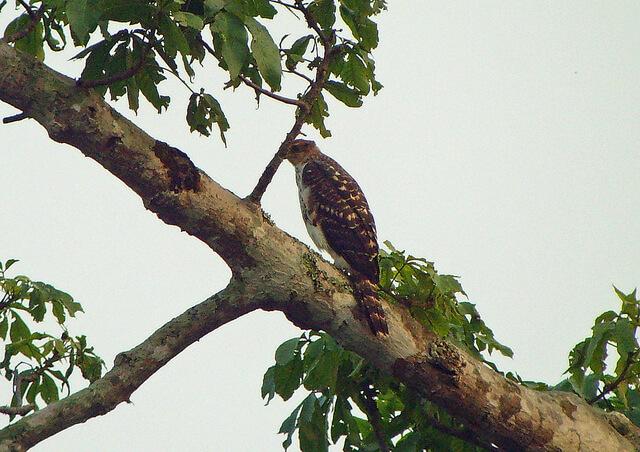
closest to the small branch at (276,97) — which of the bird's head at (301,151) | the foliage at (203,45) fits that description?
the foliage at (203,45)

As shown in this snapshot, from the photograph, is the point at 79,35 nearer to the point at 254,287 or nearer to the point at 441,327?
the point at 254,287

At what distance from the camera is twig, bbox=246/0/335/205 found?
12.8 feet

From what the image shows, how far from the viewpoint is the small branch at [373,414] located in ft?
15.5

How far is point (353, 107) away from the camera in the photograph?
430cm

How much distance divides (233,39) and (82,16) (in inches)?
19.9

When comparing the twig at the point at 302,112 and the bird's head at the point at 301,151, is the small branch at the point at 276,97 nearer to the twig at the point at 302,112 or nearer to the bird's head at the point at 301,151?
the twig at the point at 302,112

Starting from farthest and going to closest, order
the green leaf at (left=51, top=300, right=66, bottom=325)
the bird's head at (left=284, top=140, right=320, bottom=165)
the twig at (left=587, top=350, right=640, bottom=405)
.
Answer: the bird's head at (left=284, top=140, right=320, bottom=165) < the green leaf at (left=51, top=300, right=66, bottom=325) < the twig at (left=587, top=350, right=640, bottom=405)

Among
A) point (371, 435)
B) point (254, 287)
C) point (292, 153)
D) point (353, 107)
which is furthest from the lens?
point (292, 153)

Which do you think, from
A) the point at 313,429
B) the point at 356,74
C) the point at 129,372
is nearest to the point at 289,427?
the point at 313,429

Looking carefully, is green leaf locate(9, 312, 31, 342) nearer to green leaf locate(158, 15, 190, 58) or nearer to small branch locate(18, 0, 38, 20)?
small branch locate(18, 0, 38, 20)

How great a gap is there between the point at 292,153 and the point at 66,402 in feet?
13.3

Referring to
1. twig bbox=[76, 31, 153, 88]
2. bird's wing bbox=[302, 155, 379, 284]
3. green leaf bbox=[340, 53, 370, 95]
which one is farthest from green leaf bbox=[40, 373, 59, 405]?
green leaf bbox=[340, 53, 370, 95]

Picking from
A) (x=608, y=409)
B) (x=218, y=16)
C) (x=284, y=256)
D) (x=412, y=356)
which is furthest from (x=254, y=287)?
A: (x=608, y=409)

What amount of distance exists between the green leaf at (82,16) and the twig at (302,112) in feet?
3.82
